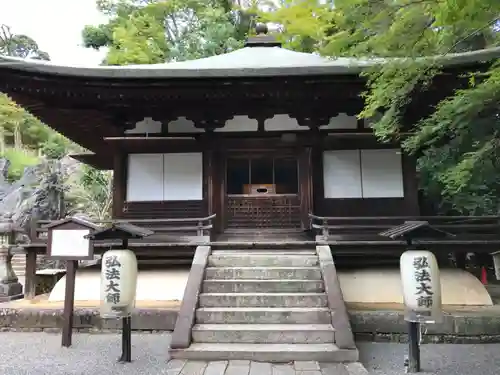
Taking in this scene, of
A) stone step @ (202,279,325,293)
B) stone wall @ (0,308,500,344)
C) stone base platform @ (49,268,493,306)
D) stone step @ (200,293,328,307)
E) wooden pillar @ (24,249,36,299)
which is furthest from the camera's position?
wooden pillar @ (24,249,36,299)

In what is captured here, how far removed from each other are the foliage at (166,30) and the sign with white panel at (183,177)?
12.5 m

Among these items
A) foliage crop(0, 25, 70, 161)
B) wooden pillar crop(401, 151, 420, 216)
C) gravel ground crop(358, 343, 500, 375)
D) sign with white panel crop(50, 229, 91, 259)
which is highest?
foliage crop(0, 25, 70, 161)

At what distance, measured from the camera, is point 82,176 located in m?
23.8

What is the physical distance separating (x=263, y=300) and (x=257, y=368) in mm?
1344

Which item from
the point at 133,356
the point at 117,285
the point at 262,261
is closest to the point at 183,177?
the point at 262,261

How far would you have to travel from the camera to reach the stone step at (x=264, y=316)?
5.40 m

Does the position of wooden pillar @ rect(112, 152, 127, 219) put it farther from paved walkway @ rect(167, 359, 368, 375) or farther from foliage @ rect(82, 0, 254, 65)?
foliage @ rect(82, 0, 254, 65)

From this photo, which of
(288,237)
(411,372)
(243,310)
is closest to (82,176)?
(288,237)

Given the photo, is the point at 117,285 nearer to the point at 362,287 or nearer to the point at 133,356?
the point at 133,356

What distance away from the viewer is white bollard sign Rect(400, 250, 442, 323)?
4.61 metres

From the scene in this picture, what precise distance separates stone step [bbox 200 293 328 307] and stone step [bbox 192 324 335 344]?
0.53 meters

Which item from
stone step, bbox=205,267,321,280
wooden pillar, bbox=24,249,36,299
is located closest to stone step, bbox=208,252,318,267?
stone step, bbox=205,267,321,280

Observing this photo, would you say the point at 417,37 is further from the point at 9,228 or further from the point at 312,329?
the point at 9,228

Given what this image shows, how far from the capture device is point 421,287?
4.66 meters
